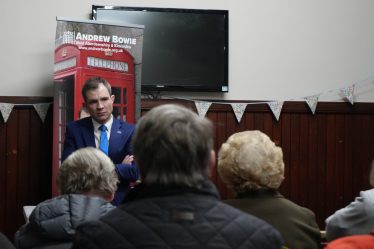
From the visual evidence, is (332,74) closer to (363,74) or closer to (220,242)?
(363,74)

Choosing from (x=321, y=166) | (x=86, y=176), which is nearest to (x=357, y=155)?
(x=321, y=166)

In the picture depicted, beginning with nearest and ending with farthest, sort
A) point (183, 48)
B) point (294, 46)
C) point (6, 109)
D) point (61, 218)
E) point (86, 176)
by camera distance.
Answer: point (61, 218) → point (86, 176) → point (6, 109) → point (183, 48) → point (294, 46)

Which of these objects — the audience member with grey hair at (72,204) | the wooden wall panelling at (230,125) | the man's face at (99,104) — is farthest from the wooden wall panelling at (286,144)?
the audience member with grey hair at (72,204)

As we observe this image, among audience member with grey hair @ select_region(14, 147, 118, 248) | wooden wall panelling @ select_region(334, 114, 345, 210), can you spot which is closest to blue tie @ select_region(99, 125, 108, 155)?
audience member with grey hair @ select_region(14, 147, 118, 248)

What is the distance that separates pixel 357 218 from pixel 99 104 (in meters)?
1.68

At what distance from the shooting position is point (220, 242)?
89 centimetres

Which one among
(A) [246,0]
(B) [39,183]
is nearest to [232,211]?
(B) [39,183]

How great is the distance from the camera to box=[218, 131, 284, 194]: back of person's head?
1.57 metres

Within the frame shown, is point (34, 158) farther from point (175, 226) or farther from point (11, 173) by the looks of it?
point (175, 226)

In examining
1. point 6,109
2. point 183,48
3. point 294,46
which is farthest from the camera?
point 294,46

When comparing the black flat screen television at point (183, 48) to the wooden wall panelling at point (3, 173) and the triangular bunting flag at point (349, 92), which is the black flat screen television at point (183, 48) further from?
the wooden wall panelling at point (3, 173)

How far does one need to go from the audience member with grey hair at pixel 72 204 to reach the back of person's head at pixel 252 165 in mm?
463

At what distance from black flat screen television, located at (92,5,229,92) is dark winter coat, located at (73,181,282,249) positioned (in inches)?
124

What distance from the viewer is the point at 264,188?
1.59 m
